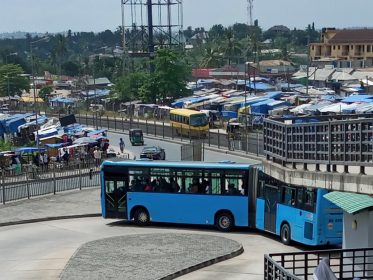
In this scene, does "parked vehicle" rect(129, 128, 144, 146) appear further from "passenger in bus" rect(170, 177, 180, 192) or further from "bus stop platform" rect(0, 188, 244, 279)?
"passenger in bus" rect(170, 177, 180, 192)

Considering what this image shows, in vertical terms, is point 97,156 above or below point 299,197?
below

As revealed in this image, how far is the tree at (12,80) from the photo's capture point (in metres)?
105

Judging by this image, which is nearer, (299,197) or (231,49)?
(299,197)

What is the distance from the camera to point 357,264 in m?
14.6

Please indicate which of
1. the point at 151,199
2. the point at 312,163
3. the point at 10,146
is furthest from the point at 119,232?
the point at 10,146

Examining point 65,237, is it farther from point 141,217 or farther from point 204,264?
point 204,264

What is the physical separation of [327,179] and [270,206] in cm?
849

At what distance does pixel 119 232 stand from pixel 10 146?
2609 centimetres

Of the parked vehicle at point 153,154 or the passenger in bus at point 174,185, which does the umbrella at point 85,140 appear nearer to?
the parked vehicle at point 153,154

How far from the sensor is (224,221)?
83.3 feet

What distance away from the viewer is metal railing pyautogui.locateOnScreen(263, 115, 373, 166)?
1436 centimetres

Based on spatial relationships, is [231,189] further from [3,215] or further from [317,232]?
[3,215]

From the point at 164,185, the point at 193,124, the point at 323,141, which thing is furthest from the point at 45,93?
the point at 323,141

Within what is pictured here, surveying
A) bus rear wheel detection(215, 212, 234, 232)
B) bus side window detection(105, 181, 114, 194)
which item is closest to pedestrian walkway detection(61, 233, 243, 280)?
bus rear wheel detection(215, 212, 234, 232)
